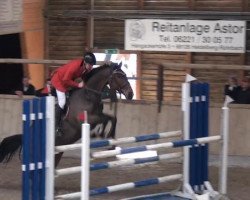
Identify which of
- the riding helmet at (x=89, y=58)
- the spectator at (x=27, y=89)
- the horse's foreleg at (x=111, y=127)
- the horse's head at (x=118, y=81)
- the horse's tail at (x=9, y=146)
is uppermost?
the riding helmet at (x=89, y=58)

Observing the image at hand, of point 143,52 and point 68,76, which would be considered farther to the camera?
point 143,52

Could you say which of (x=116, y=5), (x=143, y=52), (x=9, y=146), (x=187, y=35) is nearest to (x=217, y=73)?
(x=187, y=35)

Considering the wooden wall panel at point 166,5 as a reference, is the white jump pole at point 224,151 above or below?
below

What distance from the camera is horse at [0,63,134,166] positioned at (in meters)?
12.2

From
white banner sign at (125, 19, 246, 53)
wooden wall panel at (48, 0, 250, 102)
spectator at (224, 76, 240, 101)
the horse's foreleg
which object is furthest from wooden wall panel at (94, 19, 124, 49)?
the horse's foreleg

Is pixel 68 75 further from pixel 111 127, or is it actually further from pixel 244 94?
pixel 244 94

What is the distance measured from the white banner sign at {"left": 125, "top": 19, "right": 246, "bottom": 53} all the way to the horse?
734 cm

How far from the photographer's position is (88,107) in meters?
12.4

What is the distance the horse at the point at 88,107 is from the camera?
12.2 metres

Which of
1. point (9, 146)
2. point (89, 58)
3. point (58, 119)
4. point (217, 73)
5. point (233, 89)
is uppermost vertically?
point (89, 58)

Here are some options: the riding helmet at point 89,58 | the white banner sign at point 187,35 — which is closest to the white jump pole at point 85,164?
the riding helmet at point 89,58

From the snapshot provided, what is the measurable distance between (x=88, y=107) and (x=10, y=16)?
6.83 metres

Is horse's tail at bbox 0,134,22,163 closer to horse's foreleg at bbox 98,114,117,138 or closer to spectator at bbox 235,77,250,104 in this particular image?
horse's foreleg at bbox 98,114,117,138

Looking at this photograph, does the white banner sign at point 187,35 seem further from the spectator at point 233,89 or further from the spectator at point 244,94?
the spectator at point 244,94
